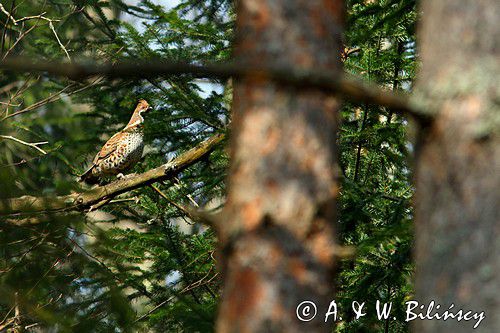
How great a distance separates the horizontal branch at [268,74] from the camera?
2.33 metres

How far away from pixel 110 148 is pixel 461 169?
6.18 metres

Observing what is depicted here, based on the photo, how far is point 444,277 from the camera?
2270mm

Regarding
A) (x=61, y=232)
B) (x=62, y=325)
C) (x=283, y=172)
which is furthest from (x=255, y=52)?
(x=61, y=232)

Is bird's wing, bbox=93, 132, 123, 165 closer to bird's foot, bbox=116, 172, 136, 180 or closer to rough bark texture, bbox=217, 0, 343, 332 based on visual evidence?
bird's foot, bbox=116, 172, 136, 180

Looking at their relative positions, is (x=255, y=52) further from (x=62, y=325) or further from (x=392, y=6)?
(x=392, y=6)

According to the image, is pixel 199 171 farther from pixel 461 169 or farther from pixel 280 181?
pixel 461 169

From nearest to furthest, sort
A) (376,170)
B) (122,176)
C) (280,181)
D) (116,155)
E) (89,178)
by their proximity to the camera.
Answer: (280,181), (376,170), (122,176), (116,155), (89,178)

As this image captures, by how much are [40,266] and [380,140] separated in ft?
8.77

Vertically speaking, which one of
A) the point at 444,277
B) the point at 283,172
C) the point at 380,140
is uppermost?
the point at 380,140

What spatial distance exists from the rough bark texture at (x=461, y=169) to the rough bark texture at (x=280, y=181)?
300mm

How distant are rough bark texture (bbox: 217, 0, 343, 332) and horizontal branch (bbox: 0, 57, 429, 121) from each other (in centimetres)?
5

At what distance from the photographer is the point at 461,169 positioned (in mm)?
2314

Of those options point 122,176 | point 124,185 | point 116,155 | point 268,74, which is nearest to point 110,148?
point 116,155

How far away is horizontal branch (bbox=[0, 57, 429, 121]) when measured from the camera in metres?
2.33
